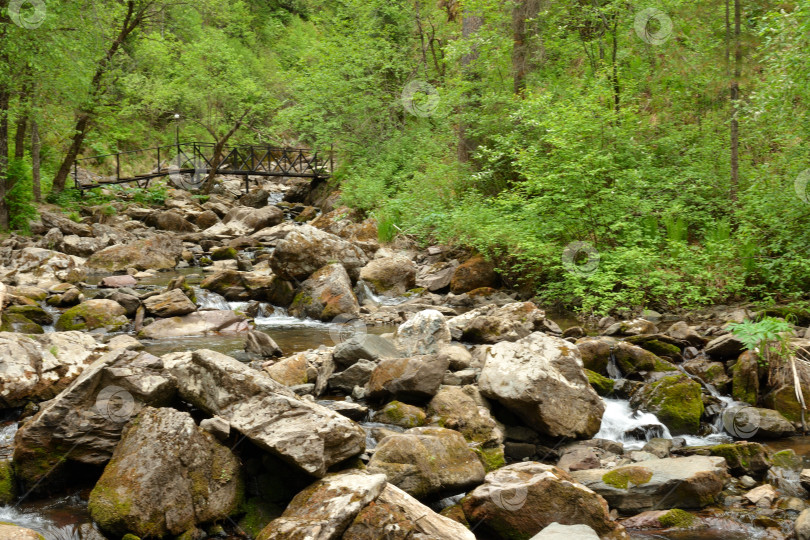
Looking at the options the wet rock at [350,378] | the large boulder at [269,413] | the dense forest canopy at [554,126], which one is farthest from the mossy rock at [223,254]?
the large boulder at [269,413]

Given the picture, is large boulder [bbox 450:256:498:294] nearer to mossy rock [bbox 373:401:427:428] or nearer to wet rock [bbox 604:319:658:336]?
wet rock [bbox 604:319:658:336]

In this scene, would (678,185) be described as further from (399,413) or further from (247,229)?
(247,229)

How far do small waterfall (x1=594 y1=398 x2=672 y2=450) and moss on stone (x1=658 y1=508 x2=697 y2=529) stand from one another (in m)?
1.16

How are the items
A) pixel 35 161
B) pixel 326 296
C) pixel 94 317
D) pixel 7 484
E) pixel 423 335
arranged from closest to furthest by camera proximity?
pixel 7 484 → pixel 423 335 → pixel 94 317 → pixel 326 296 → pixel 35 161

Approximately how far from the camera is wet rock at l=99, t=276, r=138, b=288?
1186 cm

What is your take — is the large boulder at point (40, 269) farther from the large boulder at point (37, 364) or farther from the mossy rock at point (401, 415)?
the mossy rock at point (401, 415)

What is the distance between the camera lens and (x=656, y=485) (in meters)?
4.53

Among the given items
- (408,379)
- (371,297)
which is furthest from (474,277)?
Result: (408,379)

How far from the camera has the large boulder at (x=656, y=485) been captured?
177 inches

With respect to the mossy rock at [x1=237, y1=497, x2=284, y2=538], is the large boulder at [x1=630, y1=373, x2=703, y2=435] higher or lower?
higher

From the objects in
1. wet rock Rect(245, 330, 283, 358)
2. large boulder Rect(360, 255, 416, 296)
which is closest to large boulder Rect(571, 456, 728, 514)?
wet rock Rect(245, 330, 283, 358)

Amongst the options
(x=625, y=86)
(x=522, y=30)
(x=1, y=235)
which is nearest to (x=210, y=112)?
(x=1, y=235)

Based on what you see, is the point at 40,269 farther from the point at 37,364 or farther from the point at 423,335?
the point at 423,335

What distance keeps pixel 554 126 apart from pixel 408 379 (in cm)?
634
